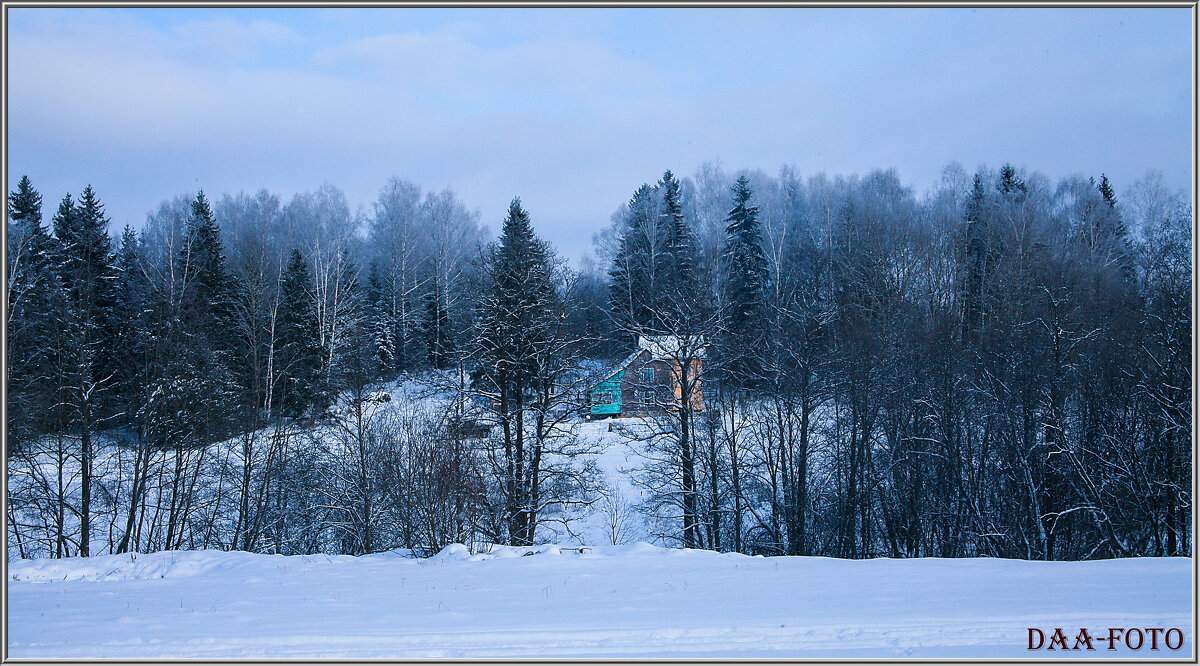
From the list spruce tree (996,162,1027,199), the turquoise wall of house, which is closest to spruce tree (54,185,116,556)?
the turquoise wall of house

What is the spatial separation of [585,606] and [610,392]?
1729 centimetres

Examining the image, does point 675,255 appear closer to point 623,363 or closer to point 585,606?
point 623,363

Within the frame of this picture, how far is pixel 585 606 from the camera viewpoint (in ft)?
27.5

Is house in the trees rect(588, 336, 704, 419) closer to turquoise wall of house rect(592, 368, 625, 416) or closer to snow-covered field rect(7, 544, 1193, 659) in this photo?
turquoise wall of house rect(592, 368, 625, 416)

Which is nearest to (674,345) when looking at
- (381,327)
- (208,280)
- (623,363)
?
(623,363)

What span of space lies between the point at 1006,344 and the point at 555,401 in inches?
614

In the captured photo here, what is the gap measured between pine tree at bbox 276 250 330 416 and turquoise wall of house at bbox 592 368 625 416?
1043cm

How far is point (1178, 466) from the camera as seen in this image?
17344 millimetres

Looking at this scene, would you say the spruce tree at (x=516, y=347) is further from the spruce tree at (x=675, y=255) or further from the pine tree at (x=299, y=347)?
the pine tree at (x=299, y=347)

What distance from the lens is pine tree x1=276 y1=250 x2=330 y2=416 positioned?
2494 cm

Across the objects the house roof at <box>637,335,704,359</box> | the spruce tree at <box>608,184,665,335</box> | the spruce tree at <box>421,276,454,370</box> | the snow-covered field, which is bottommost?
the snow-covered field

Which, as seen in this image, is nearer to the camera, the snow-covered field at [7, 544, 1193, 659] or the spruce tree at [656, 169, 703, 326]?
the snow-covered field at [7, 544, 1193, 659]

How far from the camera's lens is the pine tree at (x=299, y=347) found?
81.8 feet

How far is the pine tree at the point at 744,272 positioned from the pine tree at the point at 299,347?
1640 centimetres
